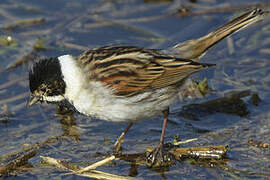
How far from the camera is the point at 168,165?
6.24m

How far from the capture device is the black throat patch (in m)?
6.19

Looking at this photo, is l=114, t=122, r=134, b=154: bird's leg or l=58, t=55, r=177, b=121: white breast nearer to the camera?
l=58, t=55, r=177, b=121: white breast

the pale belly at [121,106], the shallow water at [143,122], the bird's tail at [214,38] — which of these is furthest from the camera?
the bird's tail at [214,38]

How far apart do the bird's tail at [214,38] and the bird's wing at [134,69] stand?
44 centimetres

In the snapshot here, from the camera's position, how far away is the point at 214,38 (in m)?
6.91

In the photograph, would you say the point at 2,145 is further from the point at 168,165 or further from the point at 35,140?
the point at 168,165

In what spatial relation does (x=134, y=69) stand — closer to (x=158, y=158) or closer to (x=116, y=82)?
(x=116, y=82)

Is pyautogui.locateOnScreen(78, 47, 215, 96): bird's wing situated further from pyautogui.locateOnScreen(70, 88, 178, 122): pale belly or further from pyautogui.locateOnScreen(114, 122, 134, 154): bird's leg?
pyautogui.locateOnScreen(114, 122, 134, 154): bird's leg

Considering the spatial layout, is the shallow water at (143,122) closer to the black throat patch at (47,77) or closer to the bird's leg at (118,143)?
the bird's leg at (118,143)

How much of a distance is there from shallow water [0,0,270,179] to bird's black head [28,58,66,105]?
27.2 inches

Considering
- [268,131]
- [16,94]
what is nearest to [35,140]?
[16,94]

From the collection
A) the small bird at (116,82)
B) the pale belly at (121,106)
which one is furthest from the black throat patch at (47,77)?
the pale belly at (121,106)

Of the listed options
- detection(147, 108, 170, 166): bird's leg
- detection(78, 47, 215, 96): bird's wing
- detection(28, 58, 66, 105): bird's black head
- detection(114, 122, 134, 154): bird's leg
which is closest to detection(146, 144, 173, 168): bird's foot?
detection(147, 108, 170, 166): bird's leg

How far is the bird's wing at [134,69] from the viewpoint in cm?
626
